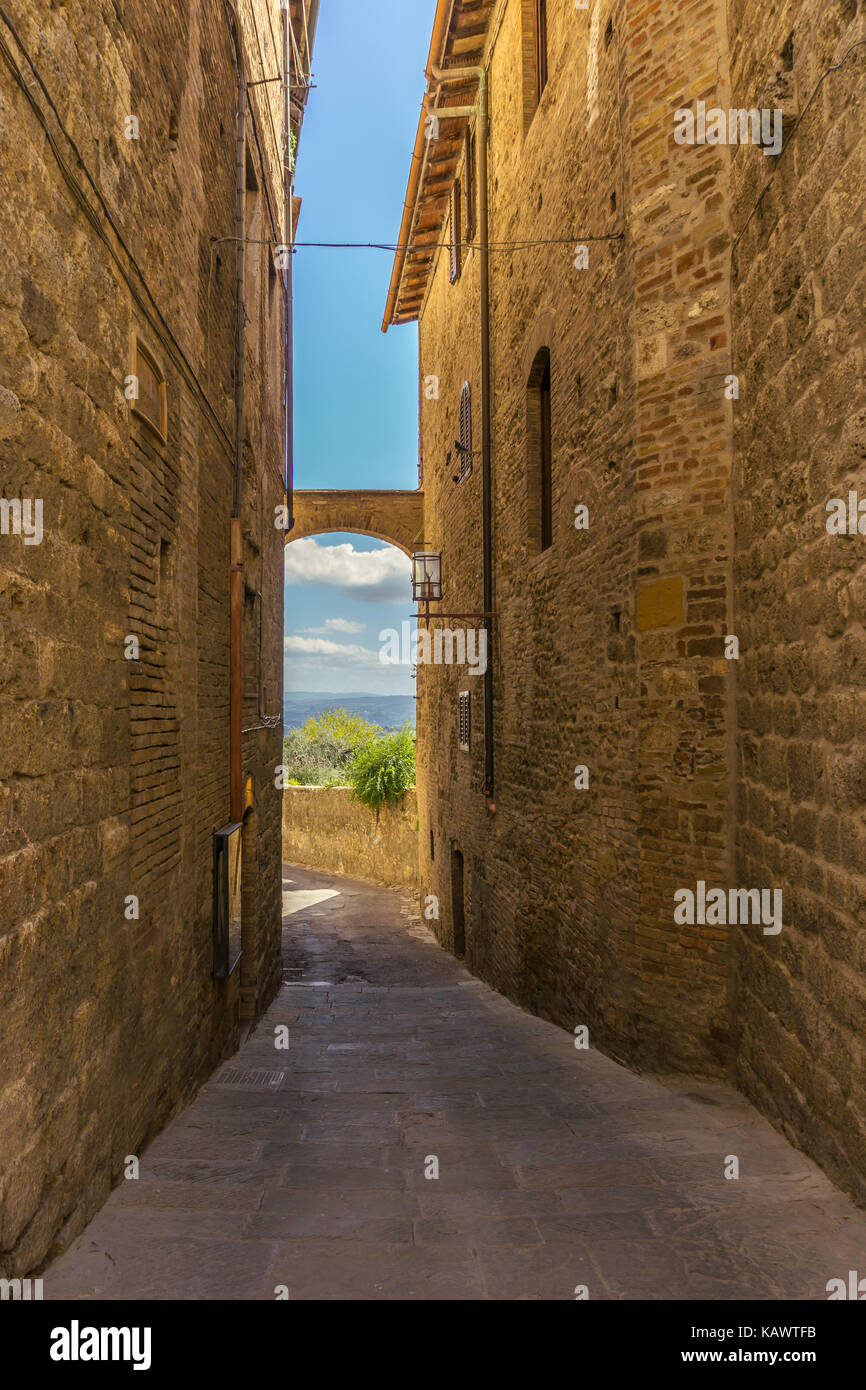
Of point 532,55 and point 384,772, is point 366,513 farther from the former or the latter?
point 532,55

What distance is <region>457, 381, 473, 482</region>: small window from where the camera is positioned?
11.2 meters

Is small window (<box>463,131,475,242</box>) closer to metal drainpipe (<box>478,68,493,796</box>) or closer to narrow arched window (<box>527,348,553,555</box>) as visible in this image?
metal drainpipe (<box>478,68,493,796</box>)

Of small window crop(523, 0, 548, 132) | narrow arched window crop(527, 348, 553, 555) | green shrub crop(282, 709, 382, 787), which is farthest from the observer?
green shrub crop(282, 709, 382, 787)

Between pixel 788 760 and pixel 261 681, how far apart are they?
5976 millimetres

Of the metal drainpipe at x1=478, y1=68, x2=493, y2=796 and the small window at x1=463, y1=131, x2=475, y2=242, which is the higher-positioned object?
the small window at x1=463, y1=131, x2=475, y2=242

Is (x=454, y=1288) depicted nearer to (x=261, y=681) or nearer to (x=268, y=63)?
(x=261, y=681)

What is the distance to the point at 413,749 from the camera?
21.5 m

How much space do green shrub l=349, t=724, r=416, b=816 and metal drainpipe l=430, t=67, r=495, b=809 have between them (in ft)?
36.1

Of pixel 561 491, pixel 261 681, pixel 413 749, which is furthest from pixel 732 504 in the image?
pixel 413 749

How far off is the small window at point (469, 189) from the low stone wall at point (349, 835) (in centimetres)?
1225

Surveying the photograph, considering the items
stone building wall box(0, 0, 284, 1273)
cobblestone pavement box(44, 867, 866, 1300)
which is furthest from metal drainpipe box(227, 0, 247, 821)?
cobblestone pavement box(44, 867, 866, 1300)

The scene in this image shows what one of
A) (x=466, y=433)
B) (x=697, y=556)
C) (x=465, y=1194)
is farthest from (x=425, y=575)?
(x=465, y=1194)

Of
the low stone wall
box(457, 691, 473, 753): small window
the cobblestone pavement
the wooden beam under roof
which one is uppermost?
the wooden beam under roof

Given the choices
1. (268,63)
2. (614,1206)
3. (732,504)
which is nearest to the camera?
(614,1206)
